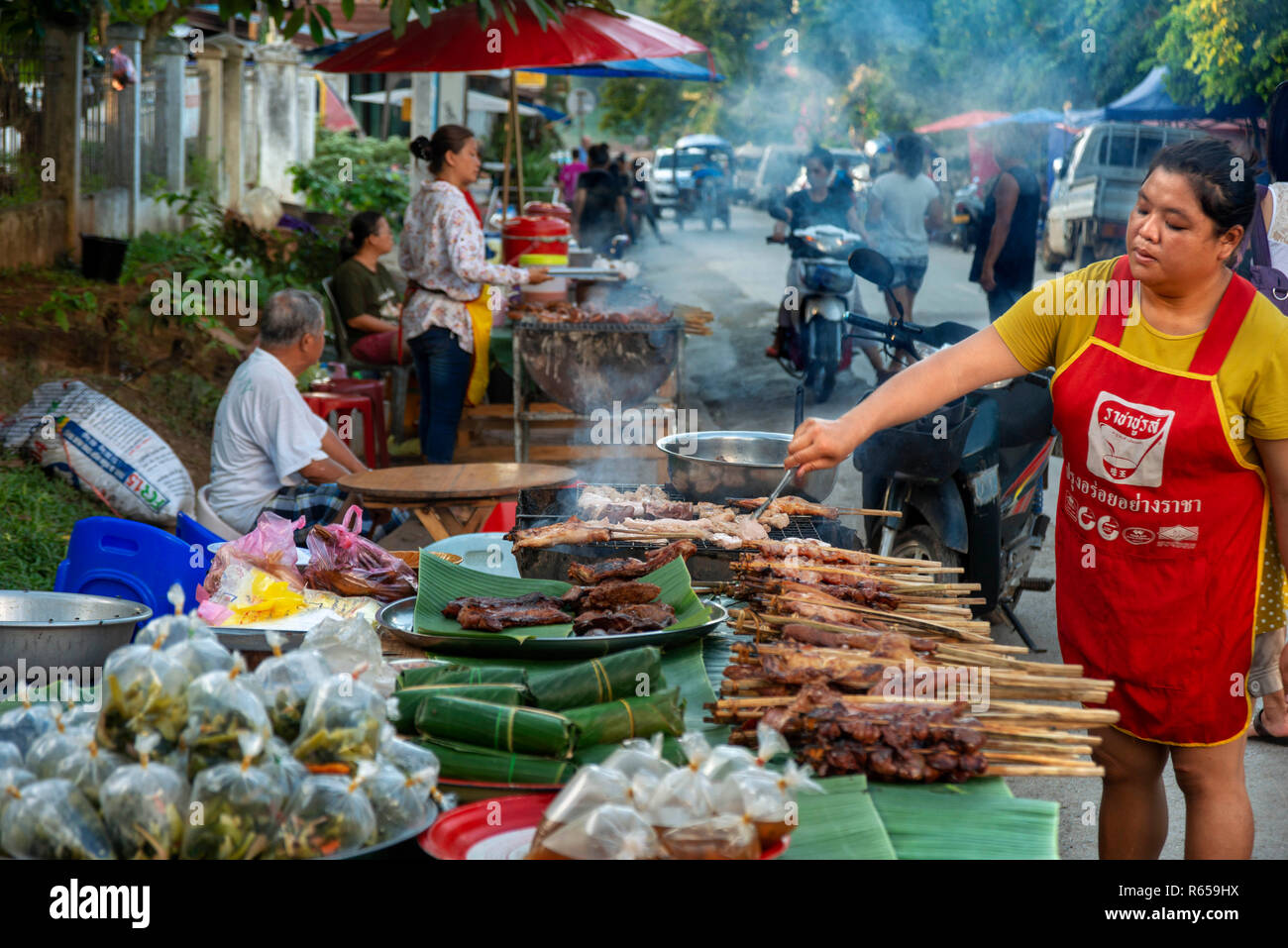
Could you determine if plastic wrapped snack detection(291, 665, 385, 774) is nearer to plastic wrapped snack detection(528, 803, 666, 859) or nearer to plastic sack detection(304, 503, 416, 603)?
plastic wrapped snack detection(528, 803, 666, 859)

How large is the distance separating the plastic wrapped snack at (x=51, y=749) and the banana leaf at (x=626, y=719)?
0.92 metres

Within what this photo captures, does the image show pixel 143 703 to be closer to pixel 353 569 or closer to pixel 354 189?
pixel 353 569

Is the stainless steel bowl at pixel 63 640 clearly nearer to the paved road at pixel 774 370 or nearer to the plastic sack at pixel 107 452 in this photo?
the paved road at pixel 774 370

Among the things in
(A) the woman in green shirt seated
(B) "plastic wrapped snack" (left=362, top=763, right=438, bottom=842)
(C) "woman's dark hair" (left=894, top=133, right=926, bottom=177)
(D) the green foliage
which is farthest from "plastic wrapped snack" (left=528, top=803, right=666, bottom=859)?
(D) the green foliage

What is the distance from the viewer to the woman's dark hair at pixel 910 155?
11.8 m

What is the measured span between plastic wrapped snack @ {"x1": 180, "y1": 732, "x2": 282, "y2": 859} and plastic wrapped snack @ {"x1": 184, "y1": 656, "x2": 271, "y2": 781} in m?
0.04

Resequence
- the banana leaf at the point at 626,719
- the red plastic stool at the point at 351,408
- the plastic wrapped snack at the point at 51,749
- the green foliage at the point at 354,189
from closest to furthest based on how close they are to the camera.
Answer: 1. the plastic wrapped snack at the point at 51,749
2. the banana leaf at the point at 626,719
3. the red plastic stool at the point at 351,408
4. the green foliage at the point at 354,189

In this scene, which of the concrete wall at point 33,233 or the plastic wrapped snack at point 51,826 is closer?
the plastic wrapped snack at point 51,826

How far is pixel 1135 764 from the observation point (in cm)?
308

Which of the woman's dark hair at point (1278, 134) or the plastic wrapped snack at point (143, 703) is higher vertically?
the woman's dark hair at point (1278, 134)

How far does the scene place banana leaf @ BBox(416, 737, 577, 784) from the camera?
2.34m

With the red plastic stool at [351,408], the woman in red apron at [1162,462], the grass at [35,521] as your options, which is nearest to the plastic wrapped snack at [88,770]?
the woman in red apron at [1162,462]
